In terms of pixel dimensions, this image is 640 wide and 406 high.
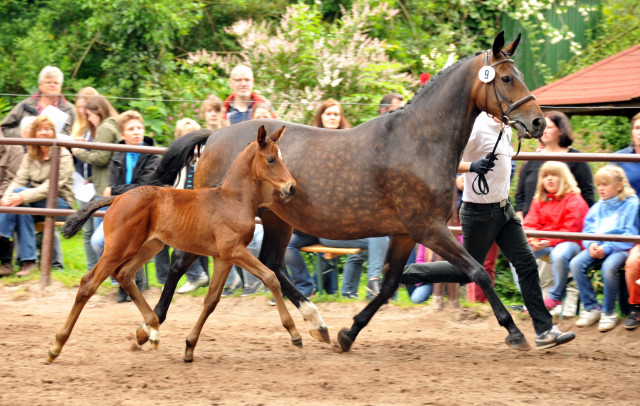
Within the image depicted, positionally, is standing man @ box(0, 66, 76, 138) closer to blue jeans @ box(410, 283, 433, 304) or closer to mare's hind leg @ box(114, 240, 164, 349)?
mare's hind leg @ box(114, 240, 164, 349)

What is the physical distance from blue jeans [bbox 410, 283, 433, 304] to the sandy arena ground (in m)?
0.17

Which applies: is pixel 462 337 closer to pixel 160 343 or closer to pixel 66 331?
pixel 160 343

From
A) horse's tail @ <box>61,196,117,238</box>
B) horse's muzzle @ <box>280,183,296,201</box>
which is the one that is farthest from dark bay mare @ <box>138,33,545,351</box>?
horse's tail @ <box>61,196,117,238</box>

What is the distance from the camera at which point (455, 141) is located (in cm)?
558

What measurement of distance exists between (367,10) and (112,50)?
4355mm

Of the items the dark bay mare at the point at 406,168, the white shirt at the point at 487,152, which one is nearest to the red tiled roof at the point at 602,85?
the white shirt at the point at 487,152

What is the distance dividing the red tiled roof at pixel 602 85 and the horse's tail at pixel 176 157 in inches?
241

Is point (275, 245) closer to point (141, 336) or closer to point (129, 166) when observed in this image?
point (141, 336)

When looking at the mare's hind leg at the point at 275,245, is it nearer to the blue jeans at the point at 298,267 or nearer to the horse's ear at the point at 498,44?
the blue jeans at the point at 298,267

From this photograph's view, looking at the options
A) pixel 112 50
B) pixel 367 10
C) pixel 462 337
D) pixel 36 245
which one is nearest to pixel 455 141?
pixel 462 337

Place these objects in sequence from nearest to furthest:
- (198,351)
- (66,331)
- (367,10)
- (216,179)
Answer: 1. (66,331)
2. (198,351)
3. (216,179)
4. (367,10)

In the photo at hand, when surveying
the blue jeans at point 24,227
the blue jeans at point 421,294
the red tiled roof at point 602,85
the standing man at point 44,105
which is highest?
the red tiled roof at point 602,85

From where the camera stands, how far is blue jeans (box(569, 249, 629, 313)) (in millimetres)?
6418

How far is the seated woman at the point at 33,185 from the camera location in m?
7.95
